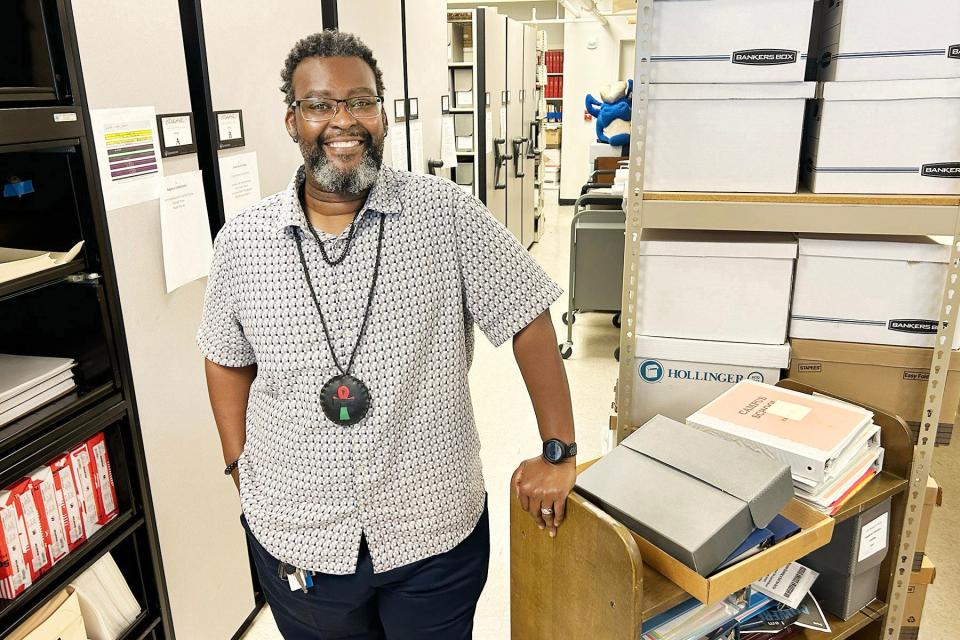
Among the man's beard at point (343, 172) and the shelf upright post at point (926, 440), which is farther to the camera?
the shelf upright post at point (926, 440)

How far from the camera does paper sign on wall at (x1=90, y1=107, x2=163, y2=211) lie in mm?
1458

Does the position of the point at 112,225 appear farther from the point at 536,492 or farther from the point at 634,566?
the point at 634,566

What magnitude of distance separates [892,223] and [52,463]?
1.78 metres

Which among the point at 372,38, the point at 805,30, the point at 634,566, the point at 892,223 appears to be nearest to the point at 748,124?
the point at 805,30

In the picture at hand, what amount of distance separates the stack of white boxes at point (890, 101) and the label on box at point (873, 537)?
0.72 metres

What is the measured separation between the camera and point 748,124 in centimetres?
155

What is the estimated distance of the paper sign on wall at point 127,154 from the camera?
146cm

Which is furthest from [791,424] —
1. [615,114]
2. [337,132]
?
[615,114]

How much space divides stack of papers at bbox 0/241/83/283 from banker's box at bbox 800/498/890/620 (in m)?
1.66

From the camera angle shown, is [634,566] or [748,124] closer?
[634,566]

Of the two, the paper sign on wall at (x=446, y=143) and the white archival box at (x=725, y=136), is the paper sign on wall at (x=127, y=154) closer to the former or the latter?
the white archival box at (x=725, y=136)

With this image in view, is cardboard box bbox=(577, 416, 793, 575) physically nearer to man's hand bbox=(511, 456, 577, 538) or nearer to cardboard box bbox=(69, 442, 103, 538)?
man's hand bbox=(511, 456, 577, 538)

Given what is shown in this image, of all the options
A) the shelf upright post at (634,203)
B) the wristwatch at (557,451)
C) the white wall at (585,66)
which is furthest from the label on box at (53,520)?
the white wall at (585,66)

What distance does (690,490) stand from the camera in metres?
1.23
